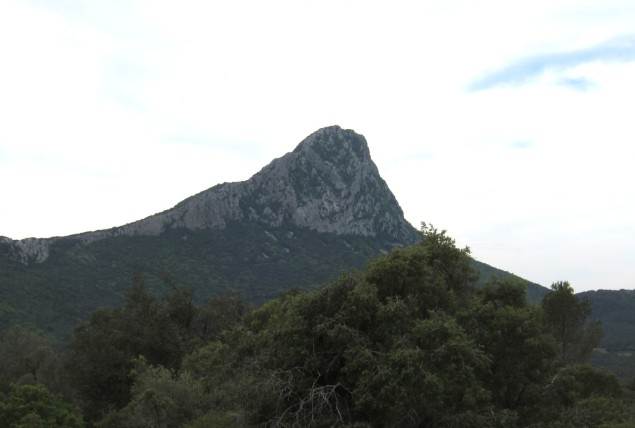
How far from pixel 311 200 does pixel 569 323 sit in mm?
126672

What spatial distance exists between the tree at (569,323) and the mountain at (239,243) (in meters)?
62.8

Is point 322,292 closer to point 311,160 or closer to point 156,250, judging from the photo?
point 156,250

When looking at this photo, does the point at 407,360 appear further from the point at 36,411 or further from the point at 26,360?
the point at 26,360

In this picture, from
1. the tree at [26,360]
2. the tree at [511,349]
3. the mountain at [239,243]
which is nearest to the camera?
the tree at [511,349]

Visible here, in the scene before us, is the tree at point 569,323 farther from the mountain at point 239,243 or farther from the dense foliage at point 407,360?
the mountain at point 239,243

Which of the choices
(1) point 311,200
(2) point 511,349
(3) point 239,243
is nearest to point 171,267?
(3) point 239,243

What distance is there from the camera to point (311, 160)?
175m

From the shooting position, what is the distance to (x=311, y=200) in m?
166

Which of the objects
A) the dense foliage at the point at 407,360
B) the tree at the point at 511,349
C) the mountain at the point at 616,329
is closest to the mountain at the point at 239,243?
the mountain at the point at 616,329

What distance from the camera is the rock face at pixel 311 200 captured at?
149 metres

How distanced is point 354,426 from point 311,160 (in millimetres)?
161370

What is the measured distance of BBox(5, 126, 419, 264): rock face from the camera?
149 m

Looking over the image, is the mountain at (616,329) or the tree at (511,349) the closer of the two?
the tree at (511,349)

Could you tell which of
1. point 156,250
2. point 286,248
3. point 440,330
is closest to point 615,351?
point 286,248
